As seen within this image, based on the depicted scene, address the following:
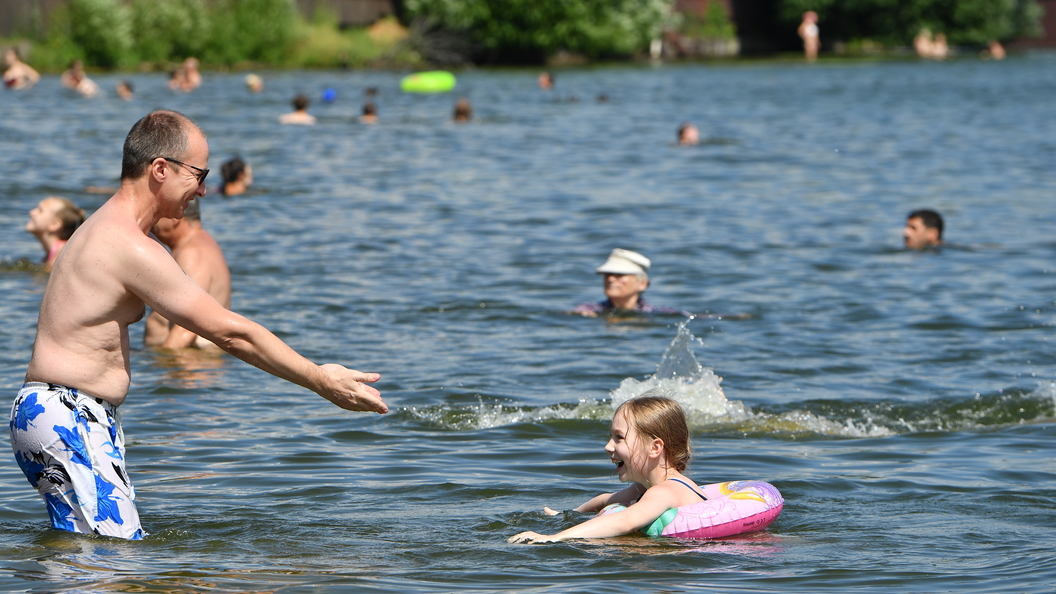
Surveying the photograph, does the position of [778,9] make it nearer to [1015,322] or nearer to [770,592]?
[1015,322]

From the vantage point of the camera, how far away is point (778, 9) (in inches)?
3199

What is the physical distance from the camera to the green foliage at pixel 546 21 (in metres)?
58.2

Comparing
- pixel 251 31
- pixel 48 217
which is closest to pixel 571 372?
pixel 48 217

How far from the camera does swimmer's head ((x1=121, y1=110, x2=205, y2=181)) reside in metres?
5.21

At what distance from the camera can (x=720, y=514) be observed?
6383 mm

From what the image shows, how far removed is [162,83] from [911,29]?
50975mm

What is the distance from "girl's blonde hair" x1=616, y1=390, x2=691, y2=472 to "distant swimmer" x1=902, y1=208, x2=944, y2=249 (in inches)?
410

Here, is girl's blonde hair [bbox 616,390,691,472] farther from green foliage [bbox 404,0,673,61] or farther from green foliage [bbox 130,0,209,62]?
green foliage [bbox 404,0,673,61]

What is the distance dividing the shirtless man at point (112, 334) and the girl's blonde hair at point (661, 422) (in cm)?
151

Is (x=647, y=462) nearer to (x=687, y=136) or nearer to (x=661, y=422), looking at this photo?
(x=661, y=422)

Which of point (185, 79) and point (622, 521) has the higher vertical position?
point (185, 79)

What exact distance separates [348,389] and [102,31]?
155 ft

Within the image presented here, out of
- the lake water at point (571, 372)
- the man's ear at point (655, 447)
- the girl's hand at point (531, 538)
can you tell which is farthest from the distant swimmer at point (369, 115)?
the girl's hand at point (531, 538)

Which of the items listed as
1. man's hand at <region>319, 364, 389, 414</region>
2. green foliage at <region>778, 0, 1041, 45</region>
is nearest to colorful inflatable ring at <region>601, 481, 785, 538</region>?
man's hand at <region>319, 364, 389, 414</region>
